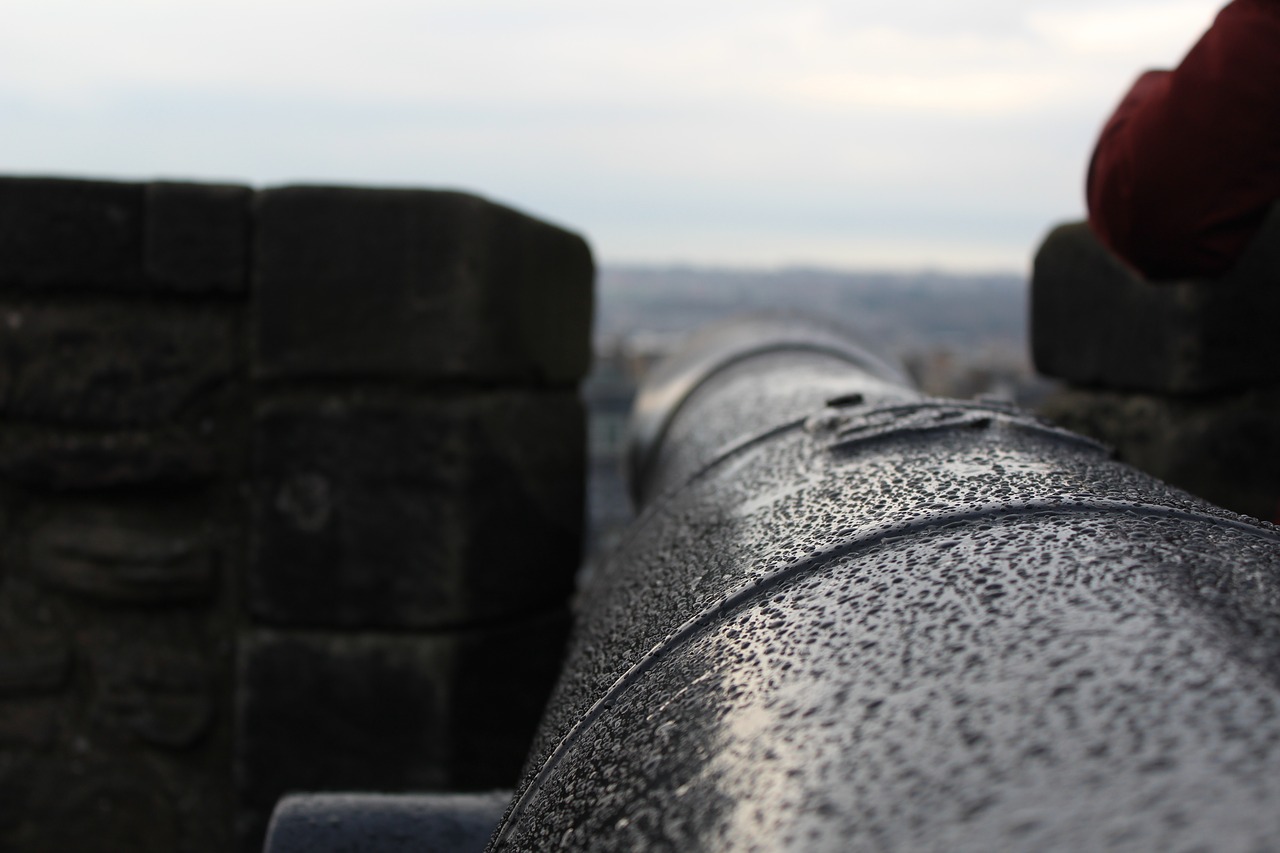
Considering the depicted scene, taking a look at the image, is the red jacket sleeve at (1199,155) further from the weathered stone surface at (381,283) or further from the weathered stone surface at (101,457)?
the weathered stone surface at (101,457)

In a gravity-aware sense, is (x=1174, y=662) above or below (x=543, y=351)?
above

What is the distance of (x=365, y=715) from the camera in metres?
1.89

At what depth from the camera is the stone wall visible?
1852 mm

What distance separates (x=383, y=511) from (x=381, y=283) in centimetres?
40

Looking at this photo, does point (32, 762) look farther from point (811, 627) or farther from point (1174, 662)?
point (1174, 662)

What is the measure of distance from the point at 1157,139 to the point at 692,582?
73cm

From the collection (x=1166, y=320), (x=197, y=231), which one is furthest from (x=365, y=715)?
(x=1166, y=320)

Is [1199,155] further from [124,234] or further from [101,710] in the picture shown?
[101,710]

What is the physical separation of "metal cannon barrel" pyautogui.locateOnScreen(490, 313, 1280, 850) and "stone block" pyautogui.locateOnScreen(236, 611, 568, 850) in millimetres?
1159

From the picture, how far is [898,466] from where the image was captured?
75 centimetres

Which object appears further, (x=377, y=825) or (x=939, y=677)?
(x=377, y=825)

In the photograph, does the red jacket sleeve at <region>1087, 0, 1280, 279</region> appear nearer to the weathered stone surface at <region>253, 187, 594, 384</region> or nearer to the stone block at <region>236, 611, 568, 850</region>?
the weathered stone surface at <region>253, 187, 594, 384</region>

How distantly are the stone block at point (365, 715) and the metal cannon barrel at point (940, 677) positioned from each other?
116 cm

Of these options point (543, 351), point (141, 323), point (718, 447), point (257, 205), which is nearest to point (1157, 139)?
point (718, 447)
